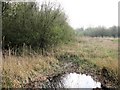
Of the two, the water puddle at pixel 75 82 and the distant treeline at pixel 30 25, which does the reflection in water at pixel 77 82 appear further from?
the distant treeline at pixel 30 25

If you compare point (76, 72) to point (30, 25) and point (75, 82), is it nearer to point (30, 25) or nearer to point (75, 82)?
point (75, 82)

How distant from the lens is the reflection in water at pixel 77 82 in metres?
7.10

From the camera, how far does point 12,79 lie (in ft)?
20.5

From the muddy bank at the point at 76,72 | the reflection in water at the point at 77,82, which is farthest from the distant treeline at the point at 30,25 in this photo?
the reflection in water at the point at 77,82

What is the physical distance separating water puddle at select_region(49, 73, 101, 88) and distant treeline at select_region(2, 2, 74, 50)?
10.9ft

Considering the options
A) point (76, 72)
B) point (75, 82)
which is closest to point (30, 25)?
point (76, 72)

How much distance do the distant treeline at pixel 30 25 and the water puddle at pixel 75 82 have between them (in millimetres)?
3335

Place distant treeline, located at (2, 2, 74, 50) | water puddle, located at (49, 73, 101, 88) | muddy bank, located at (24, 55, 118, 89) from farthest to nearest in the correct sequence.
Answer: distant treeline, located at (2, 2, 74, 50)
water puddle, located at (49, 73, 101, 88)
muddy bank, located at (24, 55, 118, 89)

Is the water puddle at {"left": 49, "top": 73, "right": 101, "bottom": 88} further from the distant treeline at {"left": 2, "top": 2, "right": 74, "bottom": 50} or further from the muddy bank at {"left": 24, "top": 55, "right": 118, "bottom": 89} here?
the distant treeline at {"left": 2, "top": 2, "right": 74, "bottom": 50}

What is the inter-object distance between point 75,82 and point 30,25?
433 cm

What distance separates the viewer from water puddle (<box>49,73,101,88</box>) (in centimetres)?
707

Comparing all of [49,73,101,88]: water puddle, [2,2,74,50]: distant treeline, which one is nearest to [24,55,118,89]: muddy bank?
[49,73,101,88]: water puddle

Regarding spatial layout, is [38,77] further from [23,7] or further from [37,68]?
[23,7]

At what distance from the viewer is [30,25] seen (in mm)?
10914
